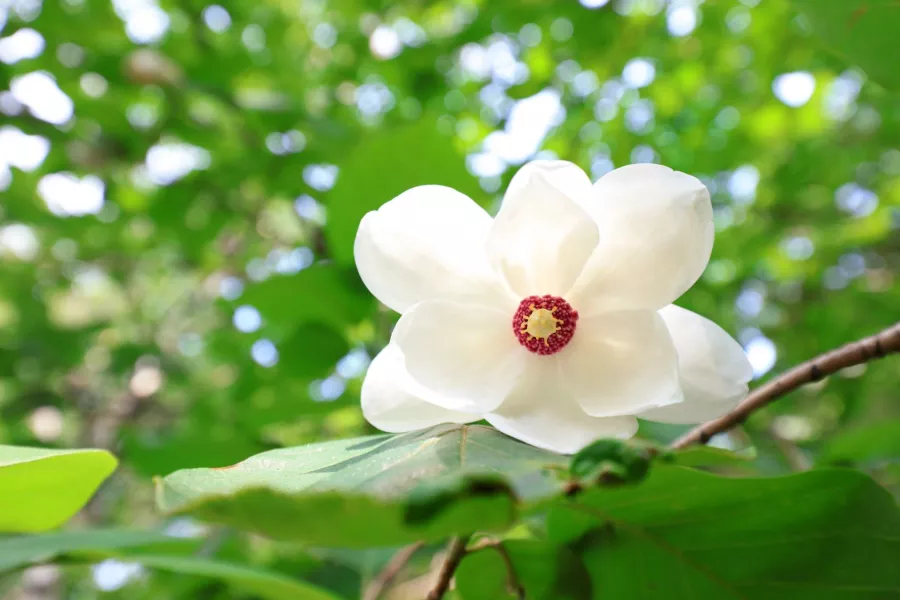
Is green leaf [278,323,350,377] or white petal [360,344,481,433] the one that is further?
green leaf [278,323,350,377]

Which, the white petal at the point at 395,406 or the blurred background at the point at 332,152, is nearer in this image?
the white petal at the point at 395,406

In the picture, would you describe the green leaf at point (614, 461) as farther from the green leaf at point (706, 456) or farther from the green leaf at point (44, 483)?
the green leaf at point (44, 483)

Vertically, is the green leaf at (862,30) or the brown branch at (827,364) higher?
the green leaf at (862,30)

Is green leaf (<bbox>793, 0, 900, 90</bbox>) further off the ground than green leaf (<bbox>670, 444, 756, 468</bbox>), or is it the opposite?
green leaf (<bbox>793, 0, 900, 90</bbox>)

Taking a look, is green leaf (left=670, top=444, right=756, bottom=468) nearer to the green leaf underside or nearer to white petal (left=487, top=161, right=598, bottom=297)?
white petal (left=487, top=161, right=598, bottom=297)

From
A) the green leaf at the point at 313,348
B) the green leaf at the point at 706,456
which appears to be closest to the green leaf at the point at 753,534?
the green leaf at the point at 706,456

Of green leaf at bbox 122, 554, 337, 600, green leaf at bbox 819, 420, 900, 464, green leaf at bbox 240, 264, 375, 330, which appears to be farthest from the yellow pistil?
green leaf at bbox 819, 420, 900, 464

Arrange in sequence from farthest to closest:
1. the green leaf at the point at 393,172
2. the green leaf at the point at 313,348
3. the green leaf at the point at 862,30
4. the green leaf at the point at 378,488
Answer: the green leaf at the point at 313,348 → the green leaf at the point at 393,172 → the green leaf at the point at 862,30 → the green leaf at the point at 378,488
